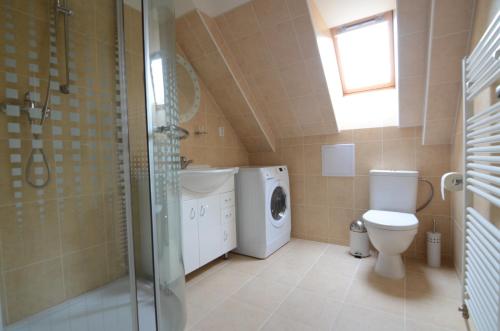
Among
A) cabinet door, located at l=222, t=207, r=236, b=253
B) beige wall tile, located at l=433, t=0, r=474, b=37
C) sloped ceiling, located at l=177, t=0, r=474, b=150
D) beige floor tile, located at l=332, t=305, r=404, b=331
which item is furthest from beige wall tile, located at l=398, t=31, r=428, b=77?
cabinet door, located at l=222, t=207, r=236, b=253

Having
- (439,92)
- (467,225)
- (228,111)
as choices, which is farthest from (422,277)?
(228,111)

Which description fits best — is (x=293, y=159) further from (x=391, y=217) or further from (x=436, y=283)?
(x=436, y=283)

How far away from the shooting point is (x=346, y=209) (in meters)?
2.49

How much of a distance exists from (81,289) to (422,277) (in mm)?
2303

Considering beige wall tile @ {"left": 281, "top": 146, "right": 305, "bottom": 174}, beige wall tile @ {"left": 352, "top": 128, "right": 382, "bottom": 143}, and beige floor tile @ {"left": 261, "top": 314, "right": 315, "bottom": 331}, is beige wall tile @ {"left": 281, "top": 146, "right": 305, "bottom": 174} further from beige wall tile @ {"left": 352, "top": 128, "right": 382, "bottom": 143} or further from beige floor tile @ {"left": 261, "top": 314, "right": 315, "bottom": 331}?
beige floor tile @ {"left": 261, "top": 314, "right": 315, "bottom": 331}

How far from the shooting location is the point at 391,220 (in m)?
1.81

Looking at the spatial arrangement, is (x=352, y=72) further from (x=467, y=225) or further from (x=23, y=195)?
(x=23, y=195)

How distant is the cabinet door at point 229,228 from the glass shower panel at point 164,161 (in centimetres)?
80

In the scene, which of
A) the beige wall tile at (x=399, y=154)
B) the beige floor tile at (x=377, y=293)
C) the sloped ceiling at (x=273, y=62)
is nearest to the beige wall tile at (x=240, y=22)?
the sloped ceiling at (x=273, y=62)

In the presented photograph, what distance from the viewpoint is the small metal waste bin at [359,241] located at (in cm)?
221

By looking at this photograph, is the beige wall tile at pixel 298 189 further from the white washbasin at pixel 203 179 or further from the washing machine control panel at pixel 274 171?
the white washbasin at pixel 203 179

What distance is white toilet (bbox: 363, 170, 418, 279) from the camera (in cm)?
172

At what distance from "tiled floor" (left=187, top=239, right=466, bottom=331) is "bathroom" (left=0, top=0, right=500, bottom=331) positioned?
0.01m

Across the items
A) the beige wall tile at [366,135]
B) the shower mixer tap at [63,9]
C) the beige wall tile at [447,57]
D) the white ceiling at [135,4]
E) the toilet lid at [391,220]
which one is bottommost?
the toilet lid at [391,220]
